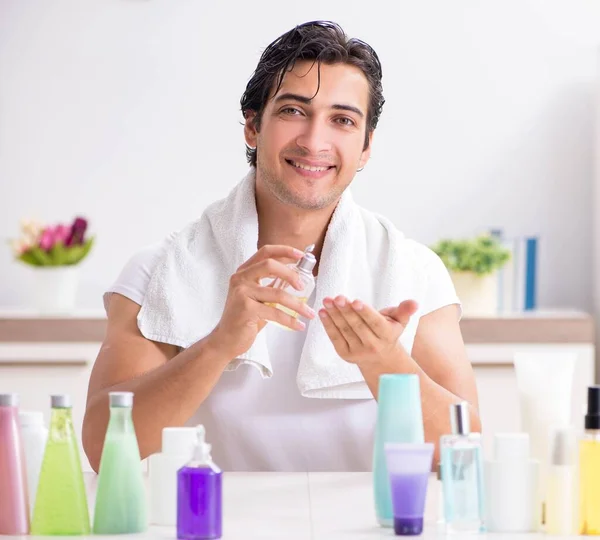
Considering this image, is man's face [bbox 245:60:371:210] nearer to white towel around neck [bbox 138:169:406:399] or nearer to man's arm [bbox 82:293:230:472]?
white towel around neck [bbox 138:169:406:399]

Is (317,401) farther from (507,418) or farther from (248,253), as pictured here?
(507,418)

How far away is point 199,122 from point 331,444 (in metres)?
1.85

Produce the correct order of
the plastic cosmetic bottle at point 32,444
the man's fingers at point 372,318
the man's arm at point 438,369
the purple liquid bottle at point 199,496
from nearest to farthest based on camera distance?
the purple liquid bottle at point 199,496
the plastic cosmetic bottle at point 32,444
the man's fingers at point 372,318
the man's arm at point 438,369

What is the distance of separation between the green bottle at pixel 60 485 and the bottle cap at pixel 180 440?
11cm

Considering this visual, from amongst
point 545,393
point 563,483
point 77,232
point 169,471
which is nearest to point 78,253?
point 77,232

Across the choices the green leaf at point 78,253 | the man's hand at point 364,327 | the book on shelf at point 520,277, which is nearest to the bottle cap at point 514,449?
the man's hand at point 364,327

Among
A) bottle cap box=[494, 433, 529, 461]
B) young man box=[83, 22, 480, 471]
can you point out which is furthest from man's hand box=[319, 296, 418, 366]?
bottle cap box=[494, 433, 529, 461]

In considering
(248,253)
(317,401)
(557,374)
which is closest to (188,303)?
(248,253)

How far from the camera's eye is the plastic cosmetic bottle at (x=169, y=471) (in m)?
1.25

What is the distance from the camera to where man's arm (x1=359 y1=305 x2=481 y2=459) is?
1.62m

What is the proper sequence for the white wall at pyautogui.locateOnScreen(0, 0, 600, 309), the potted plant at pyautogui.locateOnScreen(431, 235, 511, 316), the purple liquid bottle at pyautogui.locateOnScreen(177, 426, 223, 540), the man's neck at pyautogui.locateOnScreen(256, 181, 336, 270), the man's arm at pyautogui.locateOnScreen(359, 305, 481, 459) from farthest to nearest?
the white wall at pyautogui.locateOnScreen(0, 0, 600, 309) → the potted plant at pyautogui.locateOnScreen(431, 235, 511, 316) → the man's neck at pyautogui.locateOnScreen(256, 181, 336, 270) → the man's arm at pyautogui.locateOnScreen(359, 305, 481, 459) → the purple liquid bottle at pyautogui.locateOnScreen(177, 426, 223, 540)

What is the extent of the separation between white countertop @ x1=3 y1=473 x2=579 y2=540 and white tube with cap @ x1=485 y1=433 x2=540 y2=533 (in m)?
0.02

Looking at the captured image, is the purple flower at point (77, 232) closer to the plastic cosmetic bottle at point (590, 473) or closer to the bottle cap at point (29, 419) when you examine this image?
the bottle cap at point (29, 419)

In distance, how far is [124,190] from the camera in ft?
11.4
